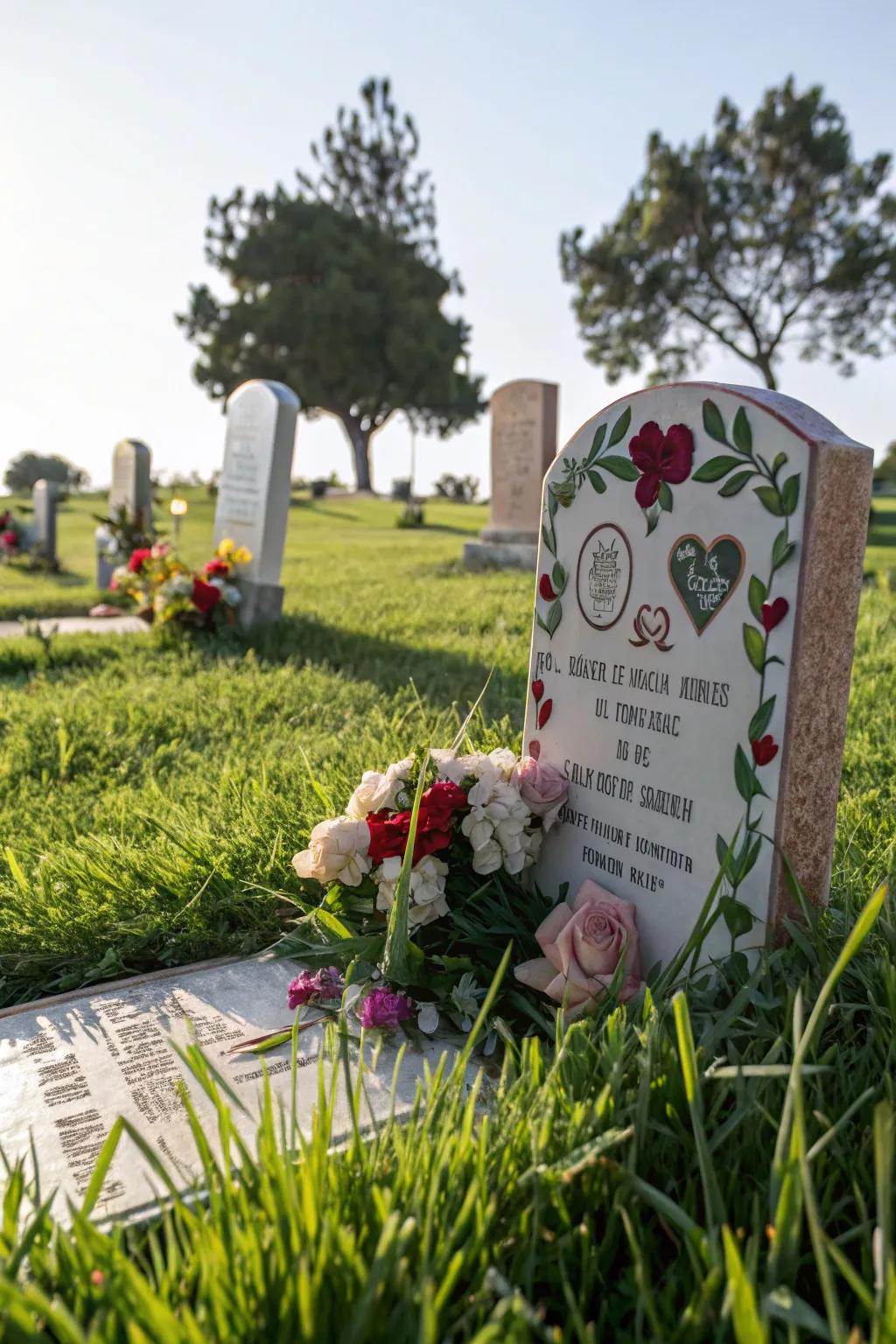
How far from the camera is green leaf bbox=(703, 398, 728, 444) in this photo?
1.87 meters

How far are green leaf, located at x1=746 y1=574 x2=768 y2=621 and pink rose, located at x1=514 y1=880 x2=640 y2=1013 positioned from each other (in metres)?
0.69

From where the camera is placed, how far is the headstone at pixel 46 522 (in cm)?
1340

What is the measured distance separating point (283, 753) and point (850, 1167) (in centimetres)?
259

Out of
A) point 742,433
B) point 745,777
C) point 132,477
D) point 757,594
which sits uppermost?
point 132,477

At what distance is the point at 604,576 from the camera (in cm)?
218

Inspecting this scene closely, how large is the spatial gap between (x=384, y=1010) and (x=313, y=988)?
0.63 ft

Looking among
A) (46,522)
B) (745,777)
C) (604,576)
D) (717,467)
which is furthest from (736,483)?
(46,522)

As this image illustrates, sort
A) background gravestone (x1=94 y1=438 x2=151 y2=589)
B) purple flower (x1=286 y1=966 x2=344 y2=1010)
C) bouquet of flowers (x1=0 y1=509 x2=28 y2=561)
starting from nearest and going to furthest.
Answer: purple flower (x1=286 y1=966 x2=344 y2=1010) < background gravestone (x1=94 y1=438 x2=151 y2=589) < bouquet of flowers (x1=0 y1=509 x2=28 y2=561)

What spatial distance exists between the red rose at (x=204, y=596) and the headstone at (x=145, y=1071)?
13.5 feet

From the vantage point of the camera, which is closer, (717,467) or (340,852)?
(717,467)

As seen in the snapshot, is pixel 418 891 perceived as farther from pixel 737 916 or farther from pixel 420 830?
pixel 737 916

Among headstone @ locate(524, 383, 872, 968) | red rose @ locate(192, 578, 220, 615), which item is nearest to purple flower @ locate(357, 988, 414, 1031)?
headstone @ locate(524, 383, 872, 968)

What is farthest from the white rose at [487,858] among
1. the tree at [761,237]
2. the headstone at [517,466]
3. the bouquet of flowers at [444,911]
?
the tree at [761,237]

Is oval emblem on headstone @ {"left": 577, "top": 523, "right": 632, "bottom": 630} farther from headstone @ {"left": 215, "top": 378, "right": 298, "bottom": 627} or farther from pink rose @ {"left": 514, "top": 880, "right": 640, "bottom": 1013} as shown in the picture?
headstone @ {"left": 215, "top": 378, "right": 298, "bottom": 627}
